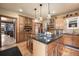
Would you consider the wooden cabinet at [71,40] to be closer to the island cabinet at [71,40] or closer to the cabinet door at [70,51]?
the island cabinet at [71,40]

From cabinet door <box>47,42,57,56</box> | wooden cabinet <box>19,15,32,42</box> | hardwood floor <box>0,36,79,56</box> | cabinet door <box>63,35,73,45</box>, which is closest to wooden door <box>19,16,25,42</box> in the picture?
wooden cabinet <box>19,15,32,42</box>

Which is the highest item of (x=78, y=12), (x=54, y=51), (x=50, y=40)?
(x=78, y=12)

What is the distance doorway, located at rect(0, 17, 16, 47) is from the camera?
1849 mm

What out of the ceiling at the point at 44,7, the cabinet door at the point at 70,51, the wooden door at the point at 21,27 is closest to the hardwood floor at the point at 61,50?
the cabinet door at the point at 70,51

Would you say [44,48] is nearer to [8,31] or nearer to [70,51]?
[70,51]

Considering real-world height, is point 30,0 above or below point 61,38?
above

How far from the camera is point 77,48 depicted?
191cm

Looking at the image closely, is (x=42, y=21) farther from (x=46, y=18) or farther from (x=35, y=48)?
(x=35, y=48)

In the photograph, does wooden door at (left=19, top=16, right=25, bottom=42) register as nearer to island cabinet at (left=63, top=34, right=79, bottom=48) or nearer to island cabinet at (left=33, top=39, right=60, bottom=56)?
island cabinet at (left=33, top=39, right=60, bottom=56)

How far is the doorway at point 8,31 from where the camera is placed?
185 cm

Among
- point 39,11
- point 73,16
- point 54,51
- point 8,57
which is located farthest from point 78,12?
point 8,57

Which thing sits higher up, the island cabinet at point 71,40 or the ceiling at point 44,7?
the ceiling at point 44,7

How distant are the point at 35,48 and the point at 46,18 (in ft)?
2.19

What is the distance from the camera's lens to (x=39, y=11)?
193 cm
